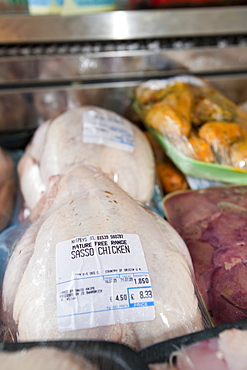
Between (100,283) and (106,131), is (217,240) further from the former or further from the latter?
(106,131)

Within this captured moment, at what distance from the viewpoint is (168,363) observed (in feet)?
1.91

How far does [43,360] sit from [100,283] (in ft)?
0.64

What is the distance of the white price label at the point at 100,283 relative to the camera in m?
0.67

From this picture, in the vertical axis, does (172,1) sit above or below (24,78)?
above

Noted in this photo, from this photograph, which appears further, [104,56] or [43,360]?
[104,56]

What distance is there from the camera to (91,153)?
45.0 inches

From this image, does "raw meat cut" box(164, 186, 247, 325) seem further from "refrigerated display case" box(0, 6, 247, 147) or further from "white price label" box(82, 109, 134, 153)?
"refrigerated display case" box(0, 6, 247, 147)

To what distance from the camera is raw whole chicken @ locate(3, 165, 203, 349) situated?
67 centimetres

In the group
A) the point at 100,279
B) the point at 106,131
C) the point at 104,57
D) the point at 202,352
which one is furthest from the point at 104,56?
the point at 202,352

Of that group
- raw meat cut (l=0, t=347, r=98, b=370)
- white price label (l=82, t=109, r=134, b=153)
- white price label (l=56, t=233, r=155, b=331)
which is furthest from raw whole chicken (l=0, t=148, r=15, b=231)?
raw meat cut (l=0, t=347, r=98, b=370)

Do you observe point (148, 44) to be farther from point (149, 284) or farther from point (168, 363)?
point (168, 363)

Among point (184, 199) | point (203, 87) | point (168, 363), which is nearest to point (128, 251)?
point (168, 363)

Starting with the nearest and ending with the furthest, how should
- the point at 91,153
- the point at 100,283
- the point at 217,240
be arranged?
the point at 100,283, the point at 217,240, the point at 91,153

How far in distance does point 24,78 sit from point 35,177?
0.51 m
